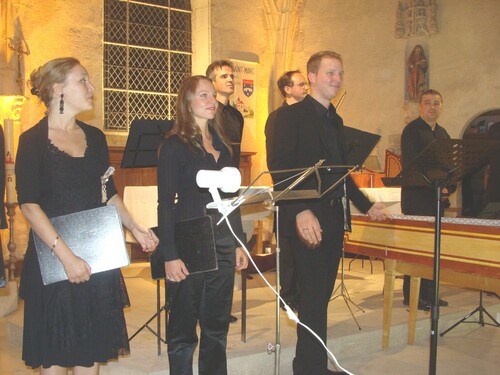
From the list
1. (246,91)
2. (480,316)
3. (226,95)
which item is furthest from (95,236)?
(246,91)

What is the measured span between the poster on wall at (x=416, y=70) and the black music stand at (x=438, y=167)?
283 inches

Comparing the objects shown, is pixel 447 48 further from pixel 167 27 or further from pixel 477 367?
pixel 477 367

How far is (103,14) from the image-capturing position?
9.60m

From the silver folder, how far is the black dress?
0.10 m

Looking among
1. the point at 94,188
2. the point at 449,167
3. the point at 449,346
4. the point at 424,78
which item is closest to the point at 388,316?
the point at 449,346

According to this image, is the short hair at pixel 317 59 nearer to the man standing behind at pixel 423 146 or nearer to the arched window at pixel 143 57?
the man standing behind at pixel 423 146

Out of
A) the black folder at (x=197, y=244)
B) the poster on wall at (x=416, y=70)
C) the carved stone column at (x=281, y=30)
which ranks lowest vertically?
the black folder at (x=197, y=244)

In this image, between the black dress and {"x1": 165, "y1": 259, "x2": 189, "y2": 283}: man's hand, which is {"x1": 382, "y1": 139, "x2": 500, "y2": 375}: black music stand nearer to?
{"x1": 165, "y1": 259, "x2": 189, "y2": 283}: man's hand

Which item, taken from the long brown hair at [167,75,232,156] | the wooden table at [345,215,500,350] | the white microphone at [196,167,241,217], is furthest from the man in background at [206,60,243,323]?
the white microphone at [196,167,241,217]

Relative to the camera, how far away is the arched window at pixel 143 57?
9797 millimetres

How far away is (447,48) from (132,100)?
17.2 feet

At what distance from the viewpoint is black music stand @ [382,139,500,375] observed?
3164 mm

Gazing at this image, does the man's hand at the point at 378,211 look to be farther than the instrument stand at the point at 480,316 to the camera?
No

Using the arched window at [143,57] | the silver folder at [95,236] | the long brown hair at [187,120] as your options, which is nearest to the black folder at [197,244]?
the silver folder at [95,236]
